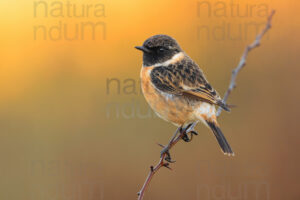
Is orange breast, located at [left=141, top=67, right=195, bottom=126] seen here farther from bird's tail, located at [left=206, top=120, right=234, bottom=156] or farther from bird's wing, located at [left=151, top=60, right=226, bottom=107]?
bird's tail, located at [left=206, top=120, right=234, bottom=156]

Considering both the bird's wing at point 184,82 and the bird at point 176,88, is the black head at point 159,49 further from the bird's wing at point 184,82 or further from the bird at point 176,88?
the bird's wing at point 184,82

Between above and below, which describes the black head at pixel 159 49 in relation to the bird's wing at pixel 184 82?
above

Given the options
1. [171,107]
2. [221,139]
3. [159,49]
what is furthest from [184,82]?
[221,139]

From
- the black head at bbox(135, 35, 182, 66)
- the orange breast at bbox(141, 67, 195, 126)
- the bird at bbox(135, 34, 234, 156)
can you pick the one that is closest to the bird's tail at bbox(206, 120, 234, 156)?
the bird at bbox(135, 34, 234, 156)

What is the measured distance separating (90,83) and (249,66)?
2.63 meters

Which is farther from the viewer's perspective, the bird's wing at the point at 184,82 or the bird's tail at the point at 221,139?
the bird's wing at the point at 184,82

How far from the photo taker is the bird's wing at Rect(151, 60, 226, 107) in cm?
424

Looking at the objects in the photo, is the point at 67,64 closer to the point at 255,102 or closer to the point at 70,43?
the point at 70,43

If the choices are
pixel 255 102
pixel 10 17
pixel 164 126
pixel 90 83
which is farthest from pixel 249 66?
pixel 10 17

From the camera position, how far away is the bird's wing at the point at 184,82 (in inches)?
167

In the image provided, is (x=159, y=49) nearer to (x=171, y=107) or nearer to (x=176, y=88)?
(x=176, y=88)

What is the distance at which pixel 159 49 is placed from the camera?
441 centimetres

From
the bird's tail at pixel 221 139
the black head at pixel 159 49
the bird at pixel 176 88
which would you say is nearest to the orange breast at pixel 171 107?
the bird at pixel 176 88

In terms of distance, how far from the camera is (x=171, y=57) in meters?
4.59
